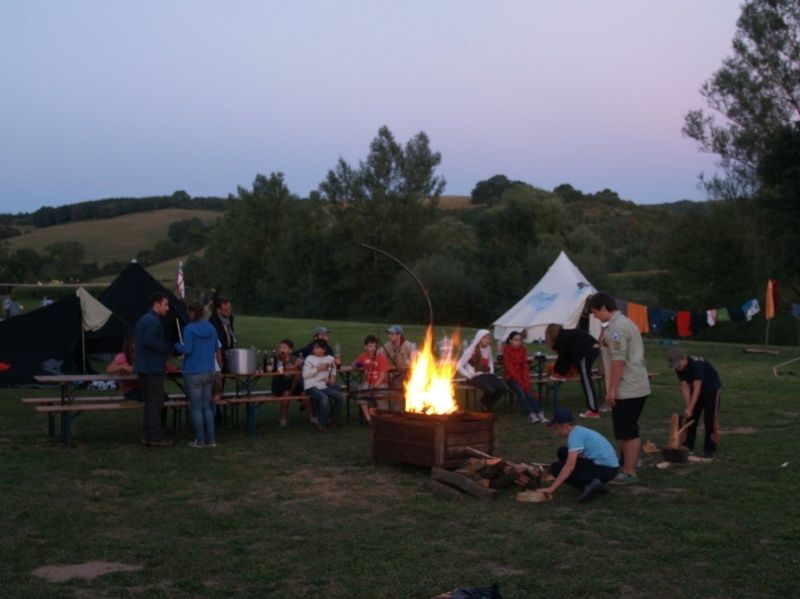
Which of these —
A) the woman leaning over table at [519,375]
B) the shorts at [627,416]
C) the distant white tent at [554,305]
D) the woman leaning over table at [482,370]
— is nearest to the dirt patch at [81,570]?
the shorts at [627,416]

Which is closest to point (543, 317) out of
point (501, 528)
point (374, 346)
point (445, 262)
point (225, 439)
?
point (374, 346)

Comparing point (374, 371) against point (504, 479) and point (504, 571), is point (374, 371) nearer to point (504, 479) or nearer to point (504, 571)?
point (504, 479)

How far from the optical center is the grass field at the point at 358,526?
4.69 m

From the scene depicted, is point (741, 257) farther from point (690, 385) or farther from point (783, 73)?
point (690, 385)

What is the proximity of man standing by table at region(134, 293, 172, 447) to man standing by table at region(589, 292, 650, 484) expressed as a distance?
434cm

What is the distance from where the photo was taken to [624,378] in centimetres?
714

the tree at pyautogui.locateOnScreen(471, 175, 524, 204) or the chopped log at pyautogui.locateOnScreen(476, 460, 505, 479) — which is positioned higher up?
the tree at pyautogui.locateOnScreen(471, 175, 524, 204)

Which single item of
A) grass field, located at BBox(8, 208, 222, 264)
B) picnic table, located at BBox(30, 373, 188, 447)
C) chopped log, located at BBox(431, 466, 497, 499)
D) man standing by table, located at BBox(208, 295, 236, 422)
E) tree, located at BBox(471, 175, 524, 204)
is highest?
tree, located at BBox(471, 175, 524, 204)

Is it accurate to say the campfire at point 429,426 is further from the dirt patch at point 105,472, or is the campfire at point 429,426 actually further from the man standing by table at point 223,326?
the man standing by table at point 223,326

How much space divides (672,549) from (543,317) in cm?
1573

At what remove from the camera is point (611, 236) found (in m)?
73.7

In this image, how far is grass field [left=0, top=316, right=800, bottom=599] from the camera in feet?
15.4

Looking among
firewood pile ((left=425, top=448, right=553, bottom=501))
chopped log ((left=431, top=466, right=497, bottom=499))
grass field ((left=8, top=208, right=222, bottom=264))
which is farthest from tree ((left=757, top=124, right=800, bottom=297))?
grass field ((left=8, top=208, right=222, bottom=264))

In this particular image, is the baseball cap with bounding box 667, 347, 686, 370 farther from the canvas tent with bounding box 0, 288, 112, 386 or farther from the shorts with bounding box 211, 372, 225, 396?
the canvas tent with bounding box 0, 288, 112, 386
